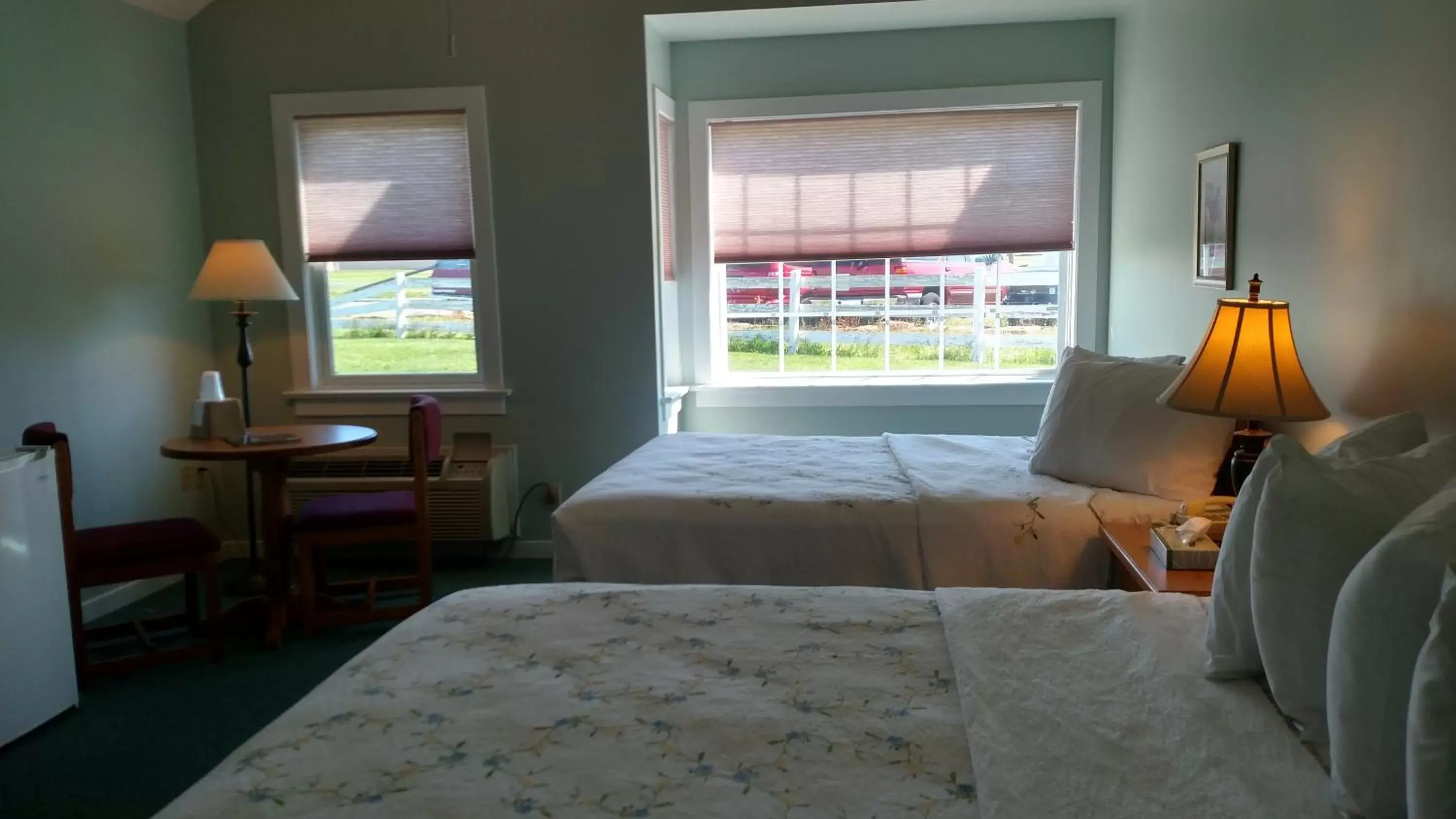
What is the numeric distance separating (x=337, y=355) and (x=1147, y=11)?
3738 mm

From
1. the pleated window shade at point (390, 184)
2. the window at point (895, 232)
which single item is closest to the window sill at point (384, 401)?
the pleated window shade at point (390, 184)

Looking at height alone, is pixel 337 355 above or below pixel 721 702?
above

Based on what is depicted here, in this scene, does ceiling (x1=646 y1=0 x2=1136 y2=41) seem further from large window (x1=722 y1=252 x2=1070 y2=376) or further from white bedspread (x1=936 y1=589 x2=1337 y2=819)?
white bedspread (x1=936 y1=589 x2=1337 y2=819)

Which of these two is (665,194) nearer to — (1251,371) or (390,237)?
(390,237)

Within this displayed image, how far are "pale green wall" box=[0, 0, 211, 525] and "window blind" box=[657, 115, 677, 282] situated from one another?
2046 mm

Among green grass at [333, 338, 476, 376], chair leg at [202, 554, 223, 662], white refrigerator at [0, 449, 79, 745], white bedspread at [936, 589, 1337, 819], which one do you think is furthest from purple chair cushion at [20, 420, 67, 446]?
white bedspread at [936, 589, 1337, 819]

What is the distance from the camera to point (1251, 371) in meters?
2.32

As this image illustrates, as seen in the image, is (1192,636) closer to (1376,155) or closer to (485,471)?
(1376,155)

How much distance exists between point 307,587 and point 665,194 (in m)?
2.28

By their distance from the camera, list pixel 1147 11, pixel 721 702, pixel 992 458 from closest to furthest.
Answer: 1. pixel 721 702
2. pixel 992 458
3. pixel 1147 11

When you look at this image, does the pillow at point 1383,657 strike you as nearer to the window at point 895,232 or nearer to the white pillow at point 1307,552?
the white pillow at point 1307,552

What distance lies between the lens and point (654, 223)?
4422 millimetres

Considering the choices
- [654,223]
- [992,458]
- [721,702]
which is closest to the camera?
[721,702]

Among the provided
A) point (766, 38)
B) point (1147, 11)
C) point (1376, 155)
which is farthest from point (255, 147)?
point (1376, 155)
